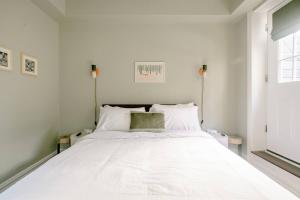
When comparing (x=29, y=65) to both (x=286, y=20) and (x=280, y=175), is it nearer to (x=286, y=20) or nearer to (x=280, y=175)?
(x=286, y=20)

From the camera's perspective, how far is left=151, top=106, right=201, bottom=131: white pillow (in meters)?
2.71

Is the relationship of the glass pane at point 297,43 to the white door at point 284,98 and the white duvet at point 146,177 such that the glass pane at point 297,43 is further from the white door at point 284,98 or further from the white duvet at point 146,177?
the white duvet at point 146,177

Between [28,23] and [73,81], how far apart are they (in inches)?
41.8

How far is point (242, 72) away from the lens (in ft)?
9.90

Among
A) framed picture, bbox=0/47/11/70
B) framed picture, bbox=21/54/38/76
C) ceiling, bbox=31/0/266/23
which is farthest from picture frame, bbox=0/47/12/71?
ceiling, bbox=31/0/266/23

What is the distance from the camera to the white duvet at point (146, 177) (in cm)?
100

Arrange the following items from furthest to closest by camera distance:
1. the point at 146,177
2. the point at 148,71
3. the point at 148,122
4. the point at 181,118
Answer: the point at 148,71 < the point at 181,118 < the point at 148,122 < the point at 146,177

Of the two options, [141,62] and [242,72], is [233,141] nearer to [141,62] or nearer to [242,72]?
[242,72]

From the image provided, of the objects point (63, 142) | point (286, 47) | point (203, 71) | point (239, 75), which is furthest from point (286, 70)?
point (63, 142)

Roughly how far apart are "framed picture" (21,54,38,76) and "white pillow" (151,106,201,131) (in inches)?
75.0

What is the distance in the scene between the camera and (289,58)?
91.4 inches

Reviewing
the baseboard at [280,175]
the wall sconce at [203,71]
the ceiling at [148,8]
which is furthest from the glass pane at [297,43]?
the baseboard at [280,175]

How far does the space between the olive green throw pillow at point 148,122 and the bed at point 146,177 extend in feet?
2.23

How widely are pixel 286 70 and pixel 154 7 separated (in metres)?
2.02
